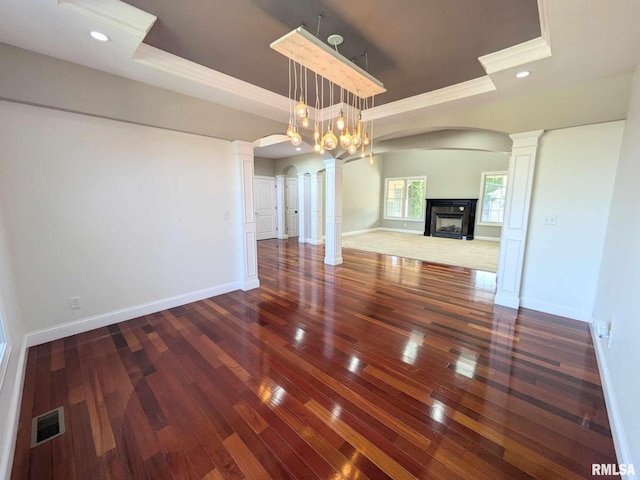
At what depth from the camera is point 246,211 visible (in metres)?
3.87

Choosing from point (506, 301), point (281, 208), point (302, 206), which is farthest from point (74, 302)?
point (281, 208)

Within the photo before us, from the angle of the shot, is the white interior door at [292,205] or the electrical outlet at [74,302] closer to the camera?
the electrical outlet at [74,302]

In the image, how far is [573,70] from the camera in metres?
2.44

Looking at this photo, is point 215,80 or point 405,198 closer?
point 215,80

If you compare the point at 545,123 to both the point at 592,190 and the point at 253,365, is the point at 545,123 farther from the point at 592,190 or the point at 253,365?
the point at 253,365

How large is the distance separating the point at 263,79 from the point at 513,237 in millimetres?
3656

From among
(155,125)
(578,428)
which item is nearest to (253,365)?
(578,428)

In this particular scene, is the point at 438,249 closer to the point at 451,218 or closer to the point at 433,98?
the point at 451,218

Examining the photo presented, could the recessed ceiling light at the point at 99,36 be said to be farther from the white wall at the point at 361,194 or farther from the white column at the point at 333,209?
the white wall at the point at 361,194

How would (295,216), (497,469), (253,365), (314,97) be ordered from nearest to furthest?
(497,469)
(253,365)
(314,97)
(295,216)

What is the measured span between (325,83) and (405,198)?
314 inches

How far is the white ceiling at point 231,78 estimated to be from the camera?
1729 millimetres

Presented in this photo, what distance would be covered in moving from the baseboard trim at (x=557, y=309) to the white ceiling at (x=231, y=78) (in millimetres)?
2479

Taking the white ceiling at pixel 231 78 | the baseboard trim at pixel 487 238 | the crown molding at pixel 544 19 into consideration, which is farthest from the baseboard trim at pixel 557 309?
the baseboard trim at pixel 487 238
